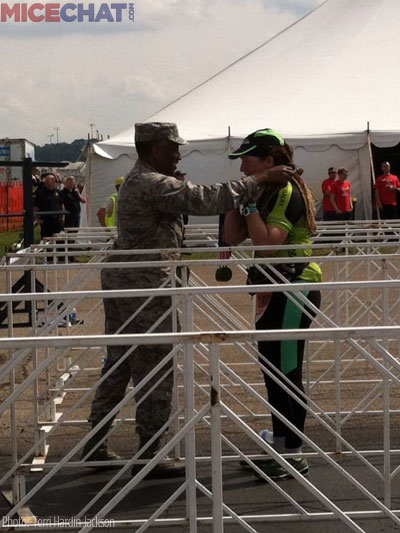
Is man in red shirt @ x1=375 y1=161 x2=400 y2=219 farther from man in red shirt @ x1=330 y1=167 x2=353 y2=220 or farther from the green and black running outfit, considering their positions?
the green and black running outfit

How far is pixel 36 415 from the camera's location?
5.96 meters

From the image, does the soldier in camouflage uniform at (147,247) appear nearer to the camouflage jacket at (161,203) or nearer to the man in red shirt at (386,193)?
the camouflage jacket at (161,203)

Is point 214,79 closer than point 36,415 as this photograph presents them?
No

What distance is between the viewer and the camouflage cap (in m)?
5.93

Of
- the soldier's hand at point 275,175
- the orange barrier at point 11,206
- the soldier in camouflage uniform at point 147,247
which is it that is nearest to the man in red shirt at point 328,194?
the orange barrier at point 11,206

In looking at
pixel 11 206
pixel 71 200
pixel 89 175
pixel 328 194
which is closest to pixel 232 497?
pixel 328 194

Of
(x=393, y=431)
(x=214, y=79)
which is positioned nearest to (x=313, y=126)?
(x=214, y=79)

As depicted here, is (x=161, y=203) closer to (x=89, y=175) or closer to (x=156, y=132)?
→ (x=156, y=132)

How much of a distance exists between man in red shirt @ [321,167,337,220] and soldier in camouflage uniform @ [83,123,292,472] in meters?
15.5

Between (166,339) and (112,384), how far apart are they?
2834 millimetres

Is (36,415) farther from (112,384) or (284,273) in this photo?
(284,273)

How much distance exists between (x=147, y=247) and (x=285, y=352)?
3.33ft

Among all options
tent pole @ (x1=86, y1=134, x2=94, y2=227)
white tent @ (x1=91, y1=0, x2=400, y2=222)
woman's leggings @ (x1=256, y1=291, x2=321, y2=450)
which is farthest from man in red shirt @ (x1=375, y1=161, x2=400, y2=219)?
woman's leggings @ (x1=256, y1=291, x2=321, y2=450)

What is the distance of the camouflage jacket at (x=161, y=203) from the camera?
18.2ft
